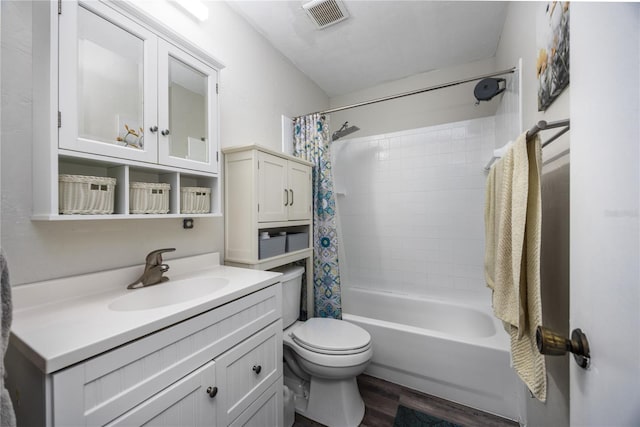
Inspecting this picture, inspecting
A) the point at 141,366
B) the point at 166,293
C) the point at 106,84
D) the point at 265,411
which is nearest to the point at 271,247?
the point at 166,293

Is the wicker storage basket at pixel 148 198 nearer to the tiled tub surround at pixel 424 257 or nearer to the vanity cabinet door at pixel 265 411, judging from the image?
the vanity cabinet door at pixel 265 411

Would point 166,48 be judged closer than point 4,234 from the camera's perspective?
No

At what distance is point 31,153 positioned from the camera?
0.91 metres

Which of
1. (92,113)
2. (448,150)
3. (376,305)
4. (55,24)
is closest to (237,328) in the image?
(92,113)

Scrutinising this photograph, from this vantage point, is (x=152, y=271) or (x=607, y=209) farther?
(x=152, y=271)

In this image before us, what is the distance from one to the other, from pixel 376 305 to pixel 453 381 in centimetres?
100

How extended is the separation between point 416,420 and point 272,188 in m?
1.65

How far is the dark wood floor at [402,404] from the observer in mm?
1503

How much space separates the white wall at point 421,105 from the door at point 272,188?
1.40 m

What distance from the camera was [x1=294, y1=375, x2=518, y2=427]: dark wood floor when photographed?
1.50 meters

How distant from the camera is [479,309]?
2.12m

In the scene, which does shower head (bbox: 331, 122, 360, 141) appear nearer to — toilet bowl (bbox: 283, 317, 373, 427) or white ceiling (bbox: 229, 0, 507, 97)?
white ceiling (bbox: 229, 0, 507, 97)

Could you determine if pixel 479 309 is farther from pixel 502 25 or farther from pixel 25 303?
pixel 25 303

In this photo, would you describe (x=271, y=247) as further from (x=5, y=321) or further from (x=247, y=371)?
(x=5, y=321)
